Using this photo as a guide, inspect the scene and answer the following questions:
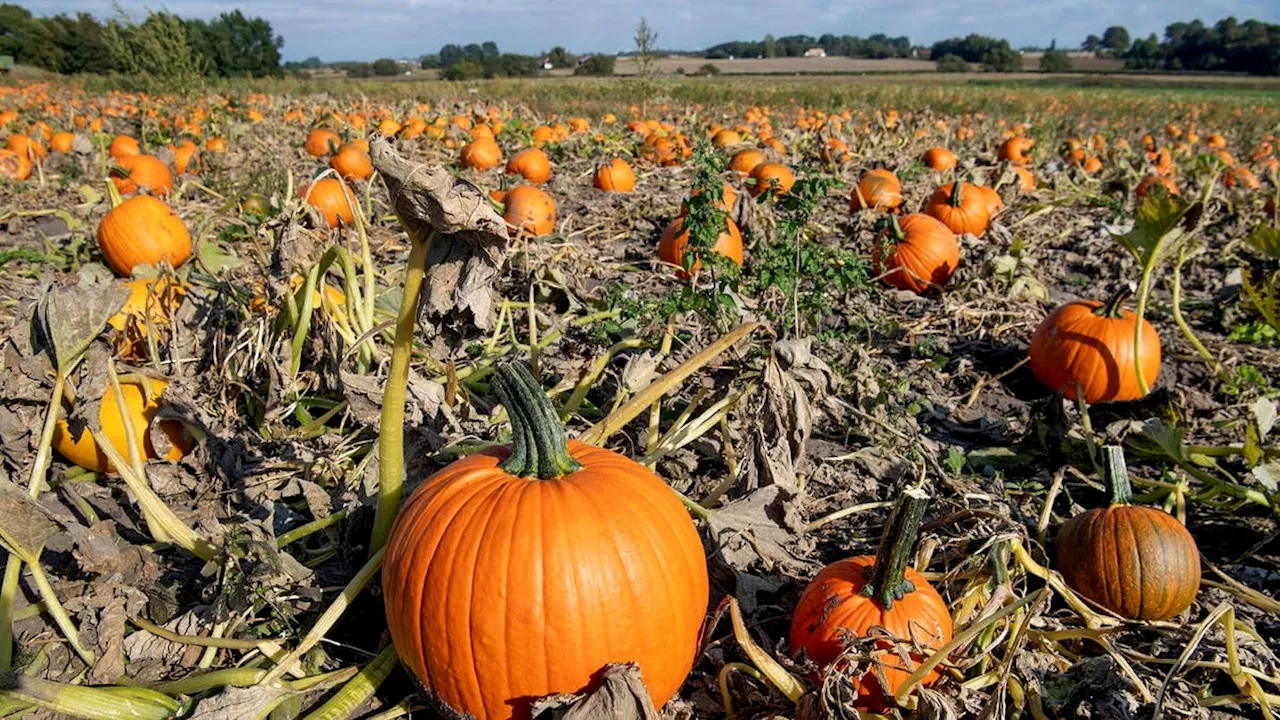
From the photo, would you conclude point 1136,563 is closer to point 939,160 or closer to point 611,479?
point 611,479

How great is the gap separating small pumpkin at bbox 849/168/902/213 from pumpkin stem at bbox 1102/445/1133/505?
4713mm

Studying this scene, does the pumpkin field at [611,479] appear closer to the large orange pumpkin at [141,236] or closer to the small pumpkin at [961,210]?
the large orange pumpkin at [141,236]

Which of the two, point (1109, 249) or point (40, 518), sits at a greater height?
point (40, 518)

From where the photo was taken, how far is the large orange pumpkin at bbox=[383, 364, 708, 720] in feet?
6.15

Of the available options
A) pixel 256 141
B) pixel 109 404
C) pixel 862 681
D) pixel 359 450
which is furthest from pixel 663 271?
pixel 256 141


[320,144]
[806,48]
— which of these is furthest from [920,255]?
[806,48]

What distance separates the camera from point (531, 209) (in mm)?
6031

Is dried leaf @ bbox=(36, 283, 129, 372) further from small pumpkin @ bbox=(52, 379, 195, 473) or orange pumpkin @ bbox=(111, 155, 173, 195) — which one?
orange pumpkin @ bbox=(111, 155, 173, 195)

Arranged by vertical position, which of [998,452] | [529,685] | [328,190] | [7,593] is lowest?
[998,452]

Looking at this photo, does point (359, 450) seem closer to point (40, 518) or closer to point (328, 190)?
point (40, 518)

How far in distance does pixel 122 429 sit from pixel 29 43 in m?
58.7

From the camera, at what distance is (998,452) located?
3.80m

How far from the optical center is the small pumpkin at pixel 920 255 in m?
5.78

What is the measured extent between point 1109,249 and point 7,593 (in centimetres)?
796
